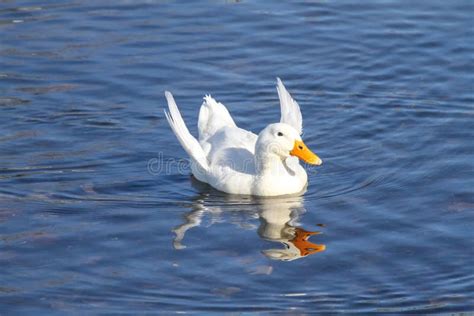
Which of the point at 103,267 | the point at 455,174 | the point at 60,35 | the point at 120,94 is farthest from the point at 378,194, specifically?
the point at 60,35

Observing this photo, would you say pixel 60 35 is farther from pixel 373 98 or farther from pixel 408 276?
pixel 408 276

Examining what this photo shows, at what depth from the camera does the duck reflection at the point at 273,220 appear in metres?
11.6

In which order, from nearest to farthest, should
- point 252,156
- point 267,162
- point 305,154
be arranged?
point 305,154
point 267,162
point 252,156

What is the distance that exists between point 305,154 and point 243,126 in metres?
2.46

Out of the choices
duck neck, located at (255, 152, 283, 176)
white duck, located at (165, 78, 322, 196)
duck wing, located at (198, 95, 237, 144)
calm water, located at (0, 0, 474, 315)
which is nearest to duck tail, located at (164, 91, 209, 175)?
white duck, located at (165, 78, 322, 196)

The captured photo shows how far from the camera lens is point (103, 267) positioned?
11.1 metres

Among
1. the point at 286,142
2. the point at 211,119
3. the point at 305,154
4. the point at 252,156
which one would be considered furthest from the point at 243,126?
the point at 305,154

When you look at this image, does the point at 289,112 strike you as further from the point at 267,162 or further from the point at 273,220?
the point at 273,220

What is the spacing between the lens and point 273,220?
40.5 feet

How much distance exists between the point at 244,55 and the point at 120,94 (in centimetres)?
234

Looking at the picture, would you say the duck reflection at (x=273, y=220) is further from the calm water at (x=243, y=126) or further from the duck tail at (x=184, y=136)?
the duck tail at (x=184, y=136)

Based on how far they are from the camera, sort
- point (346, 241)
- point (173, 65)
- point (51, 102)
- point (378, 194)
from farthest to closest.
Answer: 1. point (173, 65)
2. point (51, 102)
3. point (378, 194)
4. point (346, 241)

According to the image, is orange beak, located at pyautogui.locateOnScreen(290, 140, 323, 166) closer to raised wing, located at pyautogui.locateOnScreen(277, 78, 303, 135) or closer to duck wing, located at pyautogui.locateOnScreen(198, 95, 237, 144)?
raised wing, located at pyautogui.locateOnScreen(277, 78, 303, 135)

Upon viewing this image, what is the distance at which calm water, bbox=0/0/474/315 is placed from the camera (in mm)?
10734
